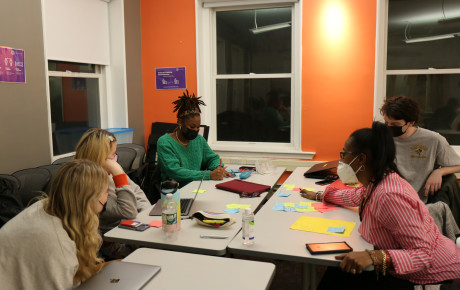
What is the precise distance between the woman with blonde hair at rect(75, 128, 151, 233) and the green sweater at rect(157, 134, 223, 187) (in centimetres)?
81

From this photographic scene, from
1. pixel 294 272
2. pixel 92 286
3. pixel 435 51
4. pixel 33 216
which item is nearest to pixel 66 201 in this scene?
pixel 33 216

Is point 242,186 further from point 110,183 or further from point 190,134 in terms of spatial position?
point 110,183

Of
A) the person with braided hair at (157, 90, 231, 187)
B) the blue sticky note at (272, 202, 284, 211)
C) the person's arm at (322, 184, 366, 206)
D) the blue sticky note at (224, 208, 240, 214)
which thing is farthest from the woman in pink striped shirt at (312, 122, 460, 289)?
the person with braided hair at (157, 90, 231, 187)

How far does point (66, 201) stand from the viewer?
4.52 ft

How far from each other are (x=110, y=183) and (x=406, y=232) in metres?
1.63

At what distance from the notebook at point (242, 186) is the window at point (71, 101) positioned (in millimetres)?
1902

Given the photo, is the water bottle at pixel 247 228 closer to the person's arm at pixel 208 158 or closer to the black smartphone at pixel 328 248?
the black smartphone at pixel 328 248

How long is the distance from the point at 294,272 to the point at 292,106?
2040 millimetres

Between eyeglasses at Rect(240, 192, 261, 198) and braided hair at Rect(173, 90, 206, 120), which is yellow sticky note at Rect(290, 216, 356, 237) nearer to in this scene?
eyeglasses at Rect(240, 192, 261, 198)

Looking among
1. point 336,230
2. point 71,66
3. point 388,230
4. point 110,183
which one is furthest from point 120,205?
point 71,66

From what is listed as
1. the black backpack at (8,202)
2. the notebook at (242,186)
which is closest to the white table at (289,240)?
the notebook at (242,186)

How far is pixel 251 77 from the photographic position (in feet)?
15.4

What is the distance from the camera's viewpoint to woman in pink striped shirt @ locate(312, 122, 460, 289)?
158cm

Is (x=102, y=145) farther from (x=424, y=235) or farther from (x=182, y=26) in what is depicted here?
(x=182, y=26)
